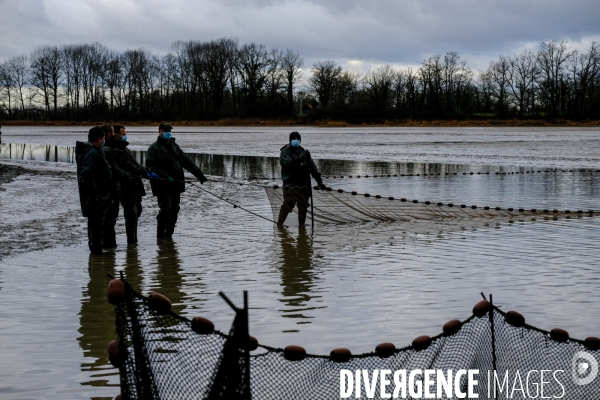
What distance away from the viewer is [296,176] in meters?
12.4

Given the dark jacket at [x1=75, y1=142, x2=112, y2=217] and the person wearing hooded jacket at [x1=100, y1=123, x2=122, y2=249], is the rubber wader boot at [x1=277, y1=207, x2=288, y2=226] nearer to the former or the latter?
the person wearing hooded jacket at [x1=100, y1=123, x2=122, y2=249]

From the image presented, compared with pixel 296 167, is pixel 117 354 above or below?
below

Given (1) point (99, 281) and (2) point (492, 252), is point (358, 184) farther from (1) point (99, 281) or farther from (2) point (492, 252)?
(1) point (99, 281)

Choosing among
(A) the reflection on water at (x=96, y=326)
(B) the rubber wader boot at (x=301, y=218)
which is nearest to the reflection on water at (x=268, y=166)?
(B) the rubber wader boot at (x=301, y=218)

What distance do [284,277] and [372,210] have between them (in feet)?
14.5

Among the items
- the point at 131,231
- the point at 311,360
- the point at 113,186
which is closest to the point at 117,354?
the point at 311,360

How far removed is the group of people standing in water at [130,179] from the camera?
32.3 feet

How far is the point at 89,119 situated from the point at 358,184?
86.3 m

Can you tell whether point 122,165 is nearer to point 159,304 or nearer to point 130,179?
point 130,179

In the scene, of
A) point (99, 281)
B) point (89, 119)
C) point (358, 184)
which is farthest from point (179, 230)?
point (89, 119)

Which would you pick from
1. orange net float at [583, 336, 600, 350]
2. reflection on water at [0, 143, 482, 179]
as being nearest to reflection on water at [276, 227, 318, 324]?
orange net float at [583, 336, 600, 350]

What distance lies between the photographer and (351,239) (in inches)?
456

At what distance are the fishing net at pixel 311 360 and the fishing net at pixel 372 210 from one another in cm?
688

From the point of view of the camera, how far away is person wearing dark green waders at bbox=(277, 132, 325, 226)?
12211 millimetres
